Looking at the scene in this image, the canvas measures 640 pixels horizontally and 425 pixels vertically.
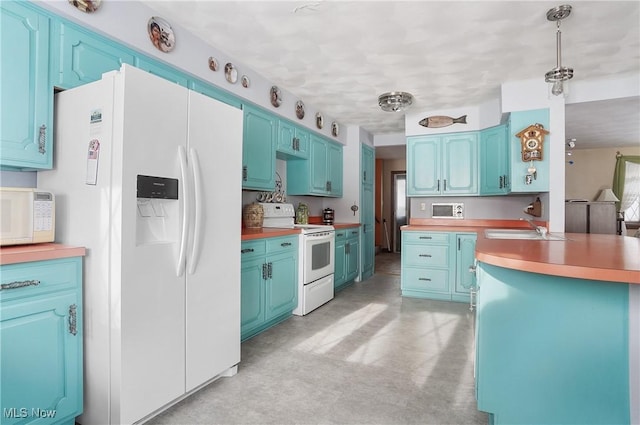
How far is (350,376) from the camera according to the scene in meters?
2.25

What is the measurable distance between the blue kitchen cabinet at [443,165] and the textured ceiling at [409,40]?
845mm

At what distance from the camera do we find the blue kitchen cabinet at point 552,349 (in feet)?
4.20

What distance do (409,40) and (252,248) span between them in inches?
80.9

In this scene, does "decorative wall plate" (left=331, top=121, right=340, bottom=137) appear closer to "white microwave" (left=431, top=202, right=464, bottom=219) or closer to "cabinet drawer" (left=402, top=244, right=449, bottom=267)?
"white microwave" (left=431, top=202, right=464, bottom=219)

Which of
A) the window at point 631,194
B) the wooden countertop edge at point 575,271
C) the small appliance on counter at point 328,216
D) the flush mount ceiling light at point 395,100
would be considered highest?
the flush mount ceiling light at point 395,100

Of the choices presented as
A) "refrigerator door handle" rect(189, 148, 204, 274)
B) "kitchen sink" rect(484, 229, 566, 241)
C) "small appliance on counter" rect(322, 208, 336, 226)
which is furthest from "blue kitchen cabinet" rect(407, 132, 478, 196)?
"refrigerator door handle" rect(189, 148, 204, 274)

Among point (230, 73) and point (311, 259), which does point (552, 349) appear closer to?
point (311, 259)

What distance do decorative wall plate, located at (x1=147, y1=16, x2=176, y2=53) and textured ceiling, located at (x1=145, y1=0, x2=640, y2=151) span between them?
7 cm

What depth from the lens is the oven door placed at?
3557 millimetres

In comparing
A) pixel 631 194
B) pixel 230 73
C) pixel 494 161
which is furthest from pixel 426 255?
pixel 631 194

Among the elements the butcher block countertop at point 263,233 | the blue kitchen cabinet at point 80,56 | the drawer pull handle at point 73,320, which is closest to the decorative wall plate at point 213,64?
the blue kitchen cabinet at point 80,56

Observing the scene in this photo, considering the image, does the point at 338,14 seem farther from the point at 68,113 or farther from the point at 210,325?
the point at 210,325

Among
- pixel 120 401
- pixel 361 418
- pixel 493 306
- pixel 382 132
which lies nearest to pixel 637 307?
pixel 493 306

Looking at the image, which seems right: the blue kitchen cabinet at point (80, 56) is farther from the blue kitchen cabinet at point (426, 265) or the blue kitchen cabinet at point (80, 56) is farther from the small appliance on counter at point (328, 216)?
the blue kitchen cabinet at point (426, 265)
